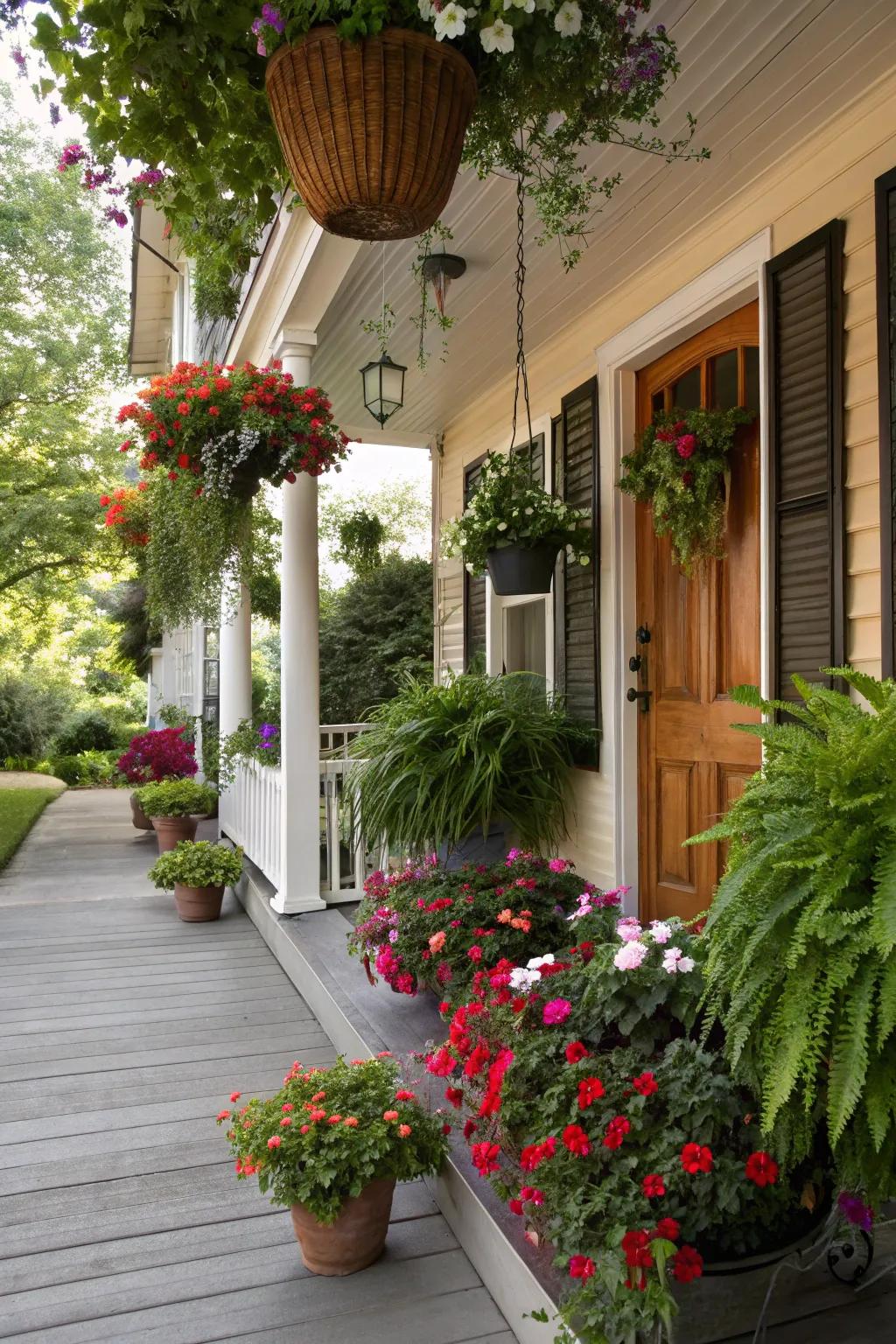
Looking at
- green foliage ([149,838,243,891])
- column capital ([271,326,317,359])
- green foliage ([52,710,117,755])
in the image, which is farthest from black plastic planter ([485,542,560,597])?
green foliage ([52,710,117,755])

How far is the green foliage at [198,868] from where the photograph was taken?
14.7 ft

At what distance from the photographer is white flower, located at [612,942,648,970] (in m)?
1.71

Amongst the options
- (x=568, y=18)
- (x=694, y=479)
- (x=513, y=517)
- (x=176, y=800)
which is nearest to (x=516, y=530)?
(x=513, y=517)

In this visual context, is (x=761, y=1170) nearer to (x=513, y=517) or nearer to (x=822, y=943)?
(x=822, y=943)

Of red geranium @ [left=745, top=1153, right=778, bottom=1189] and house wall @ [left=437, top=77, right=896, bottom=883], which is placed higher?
house wall @ [left=437, top=77, right=896, bottom=883]

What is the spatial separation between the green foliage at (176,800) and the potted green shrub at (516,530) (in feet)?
10.2

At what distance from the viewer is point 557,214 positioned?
257cm

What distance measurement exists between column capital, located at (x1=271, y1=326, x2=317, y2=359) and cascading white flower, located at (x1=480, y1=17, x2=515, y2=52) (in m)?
2.68

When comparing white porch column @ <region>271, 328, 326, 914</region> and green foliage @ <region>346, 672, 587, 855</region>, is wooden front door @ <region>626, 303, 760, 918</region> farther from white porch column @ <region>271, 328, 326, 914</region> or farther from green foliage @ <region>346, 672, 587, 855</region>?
white porch column @ <region>271, 328, 326, 914</region>

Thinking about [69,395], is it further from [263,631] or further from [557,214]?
[557,214]

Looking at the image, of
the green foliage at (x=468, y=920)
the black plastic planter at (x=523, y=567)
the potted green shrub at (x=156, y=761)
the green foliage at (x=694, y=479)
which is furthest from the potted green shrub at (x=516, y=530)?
the potted green shrub at (x=156, y=761)

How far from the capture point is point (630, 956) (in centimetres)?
171

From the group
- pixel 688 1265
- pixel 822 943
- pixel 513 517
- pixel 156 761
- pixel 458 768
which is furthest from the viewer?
pixel 156 761

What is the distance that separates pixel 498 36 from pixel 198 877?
3.86 metres
